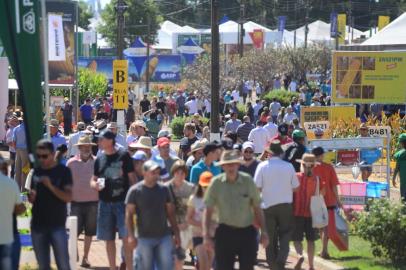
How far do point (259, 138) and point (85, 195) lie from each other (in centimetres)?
893

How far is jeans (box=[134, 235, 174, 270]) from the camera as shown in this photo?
32.6ft

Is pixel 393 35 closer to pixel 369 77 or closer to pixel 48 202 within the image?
pixel 369 77

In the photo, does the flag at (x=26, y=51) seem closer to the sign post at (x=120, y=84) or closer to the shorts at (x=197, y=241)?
the shorts at (x=197, y=241)

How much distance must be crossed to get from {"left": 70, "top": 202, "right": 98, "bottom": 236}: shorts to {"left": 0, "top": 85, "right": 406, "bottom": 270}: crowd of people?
13 millimetres

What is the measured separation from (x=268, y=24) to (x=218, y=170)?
9641 centimetres

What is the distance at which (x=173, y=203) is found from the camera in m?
10.1

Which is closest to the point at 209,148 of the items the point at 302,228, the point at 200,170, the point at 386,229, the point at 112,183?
the point at 200,170

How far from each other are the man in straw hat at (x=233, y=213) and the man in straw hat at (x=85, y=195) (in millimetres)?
2944

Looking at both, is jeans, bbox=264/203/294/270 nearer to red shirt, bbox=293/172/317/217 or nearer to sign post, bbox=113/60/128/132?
red shirt, bbox=293/172/317/217

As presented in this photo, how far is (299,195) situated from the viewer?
12.5 m

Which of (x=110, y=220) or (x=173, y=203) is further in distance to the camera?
(x=110, y=220)

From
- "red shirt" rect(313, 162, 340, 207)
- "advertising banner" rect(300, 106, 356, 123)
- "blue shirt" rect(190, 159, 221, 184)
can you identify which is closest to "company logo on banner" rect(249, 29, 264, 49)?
"advertising banner" rect(300, 106, 356, 123)

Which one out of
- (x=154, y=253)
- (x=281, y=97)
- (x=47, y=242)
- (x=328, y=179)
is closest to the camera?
(x=154, y=253)

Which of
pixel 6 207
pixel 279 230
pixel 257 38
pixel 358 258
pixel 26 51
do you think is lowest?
pixel 358 258
